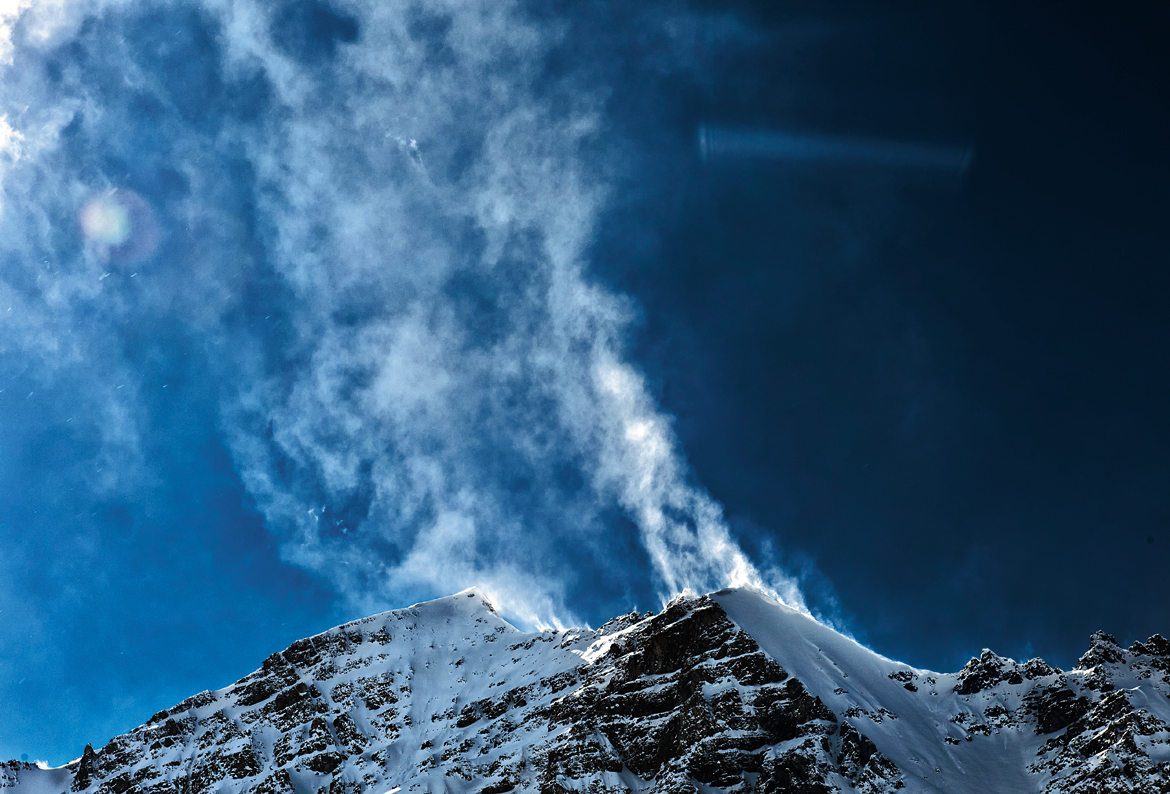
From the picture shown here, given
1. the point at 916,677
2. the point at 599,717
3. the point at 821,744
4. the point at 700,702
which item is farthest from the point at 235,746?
the point at 916,677

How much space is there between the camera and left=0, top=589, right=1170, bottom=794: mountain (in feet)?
277

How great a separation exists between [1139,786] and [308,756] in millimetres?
127224

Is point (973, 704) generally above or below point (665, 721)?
below

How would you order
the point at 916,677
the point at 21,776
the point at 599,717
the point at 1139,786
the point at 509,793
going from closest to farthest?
the point at 1139,786 < the point at 509,793 < the point at 599,717 < the point at 916,677 < the point at 21,776

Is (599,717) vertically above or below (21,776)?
below

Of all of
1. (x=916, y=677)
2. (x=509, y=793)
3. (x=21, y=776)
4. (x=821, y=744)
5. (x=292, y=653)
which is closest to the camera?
(x=821, y=744)

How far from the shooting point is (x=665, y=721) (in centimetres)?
9906

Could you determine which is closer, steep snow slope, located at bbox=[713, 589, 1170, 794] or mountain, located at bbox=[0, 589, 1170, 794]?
steep snow slope, located at bbox=[713, 589, 1170, 794]

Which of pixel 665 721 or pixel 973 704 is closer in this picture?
pixel 665 721

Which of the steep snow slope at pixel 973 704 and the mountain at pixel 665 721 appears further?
the mountain at pixel 665 721

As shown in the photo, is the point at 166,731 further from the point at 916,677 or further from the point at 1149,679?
the point at 1149,679

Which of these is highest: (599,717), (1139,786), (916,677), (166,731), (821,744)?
(166,731)

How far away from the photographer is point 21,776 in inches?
5000

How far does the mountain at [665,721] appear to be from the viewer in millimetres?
84562
